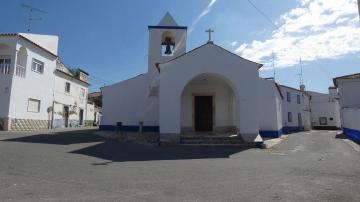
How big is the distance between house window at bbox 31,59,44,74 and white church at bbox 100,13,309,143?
5.93 meters

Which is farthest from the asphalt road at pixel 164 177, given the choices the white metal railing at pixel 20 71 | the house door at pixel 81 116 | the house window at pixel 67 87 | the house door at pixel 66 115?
the house door at pixel 81 116

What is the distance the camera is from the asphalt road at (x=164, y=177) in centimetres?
535

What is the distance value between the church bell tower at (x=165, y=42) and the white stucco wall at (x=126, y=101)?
1.09m

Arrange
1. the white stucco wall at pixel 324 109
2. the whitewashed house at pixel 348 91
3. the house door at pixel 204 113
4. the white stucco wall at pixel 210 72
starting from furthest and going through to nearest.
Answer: the white stucco wall at pixel 324 109 < the whitewashed house at pixel 348 91 < the house door at pixel 204 113 < the white stucco wall at pixel 210 72

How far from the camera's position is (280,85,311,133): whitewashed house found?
32.0 m

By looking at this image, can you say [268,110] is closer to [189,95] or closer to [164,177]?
[189,95]

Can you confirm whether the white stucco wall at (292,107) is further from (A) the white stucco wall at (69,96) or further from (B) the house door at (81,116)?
(B) the house door at (81,116)

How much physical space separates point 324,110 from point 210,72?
36.8m

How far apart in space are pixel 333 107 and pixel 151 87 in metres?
35.7

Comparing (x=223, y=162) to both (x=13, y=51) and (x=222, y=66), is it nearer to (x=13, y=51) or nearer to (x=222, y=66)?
(x=222, y=66)

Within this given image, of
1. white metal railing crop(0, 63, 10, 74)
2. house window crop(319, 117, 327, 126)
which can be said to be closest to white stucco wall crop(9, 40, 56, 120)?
white metal railing crop(0, 63, 10, 74)

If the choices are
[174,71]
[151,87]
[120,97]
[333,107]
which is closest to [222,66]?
[174,71]

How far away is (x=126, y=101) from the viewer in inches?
802

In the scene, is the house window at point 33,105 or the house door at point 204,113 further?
the house window at point 33,105
